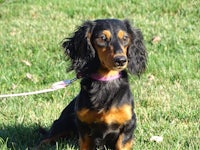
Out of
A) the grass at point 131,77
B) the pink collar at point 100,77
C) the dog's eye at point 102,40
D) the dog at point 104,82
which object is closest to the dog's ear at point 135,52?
the dog at point 104,82

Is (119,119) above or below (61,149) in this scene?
above

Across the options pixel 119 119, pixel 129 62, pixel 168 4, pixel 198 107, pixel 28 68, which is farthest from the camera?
pixel 168 4

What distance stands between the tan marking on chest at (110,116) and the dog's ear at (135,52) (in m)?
0.49

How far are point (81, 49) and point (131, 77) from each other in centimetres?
180

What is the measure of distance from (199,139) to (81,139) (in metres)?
1.11

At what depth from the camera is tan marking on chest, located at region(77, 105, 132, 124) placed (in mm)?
3818

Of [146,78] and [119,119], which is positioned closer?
[119,119]

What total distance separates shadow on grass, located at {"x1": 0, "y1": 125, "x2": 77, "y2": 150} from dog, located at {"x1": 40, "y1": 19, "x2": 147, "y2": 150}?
0.40 metres

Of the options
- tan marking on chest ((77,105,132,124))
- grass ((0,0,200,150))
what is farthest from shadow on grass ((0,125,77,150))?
tan marking on chest ((77,105,132,124))

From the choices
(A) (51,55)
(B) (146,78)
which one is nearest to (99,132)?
(B) (146,78)

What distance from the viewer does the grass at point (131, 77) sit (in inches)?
182

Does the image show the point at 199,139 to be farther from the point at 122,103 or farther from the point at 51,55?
the point at 51,55

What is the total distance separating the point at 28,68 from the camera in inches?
261

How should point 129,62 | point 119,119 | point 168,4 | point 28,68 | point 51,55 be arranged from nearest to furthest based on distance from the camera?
point 119,119 → point 129,62 → point 28,68 → point 51,55 → point 168,4
